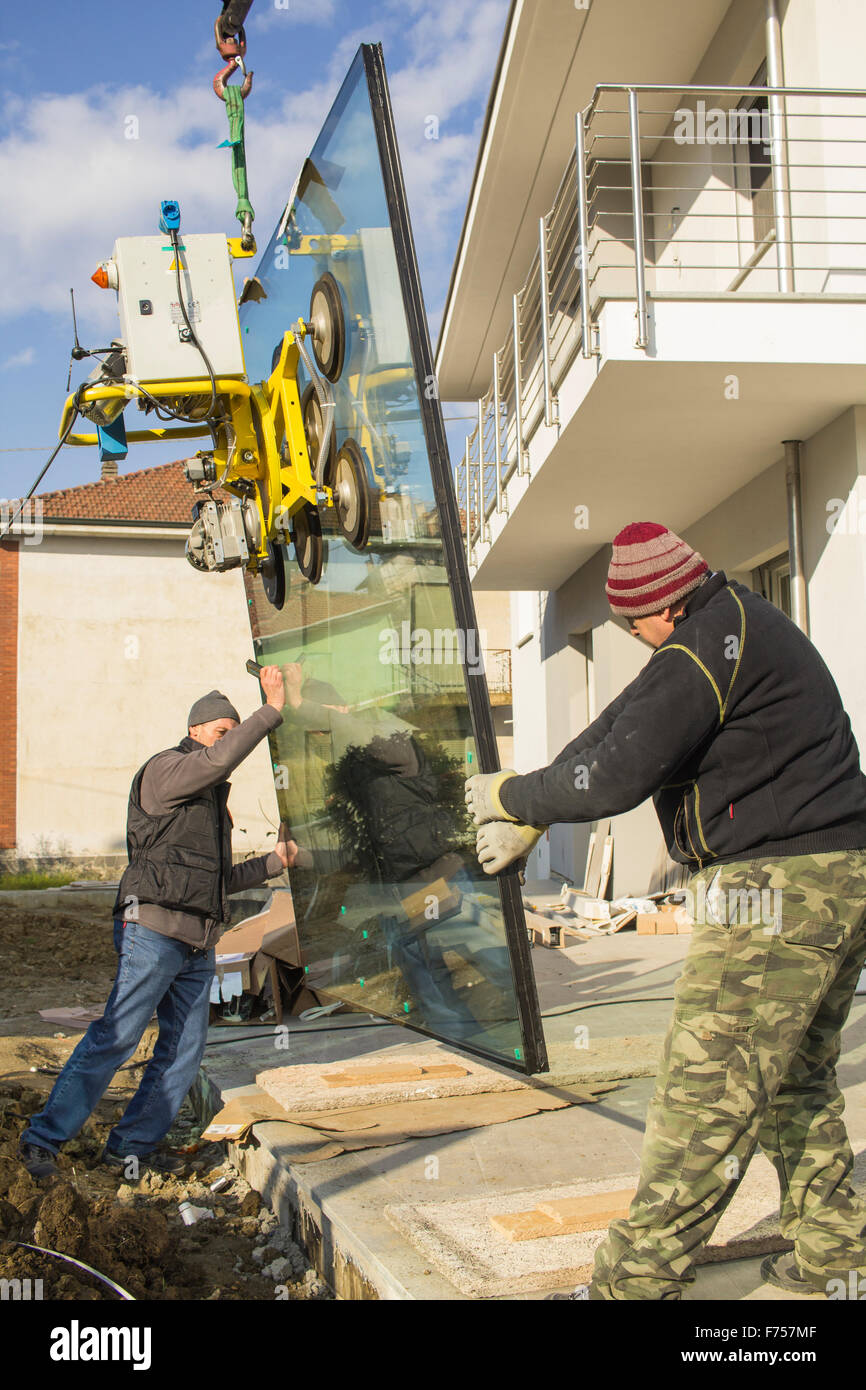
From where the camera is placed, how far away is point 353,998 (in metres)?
4.80

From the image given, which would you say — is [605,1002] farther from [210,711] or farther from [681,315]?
[681,315]

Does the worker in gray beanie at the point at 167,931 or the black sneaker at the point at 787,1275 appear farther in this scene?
the worker in gray beanie at the point at 167,931

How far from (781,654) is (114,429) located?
3.83m

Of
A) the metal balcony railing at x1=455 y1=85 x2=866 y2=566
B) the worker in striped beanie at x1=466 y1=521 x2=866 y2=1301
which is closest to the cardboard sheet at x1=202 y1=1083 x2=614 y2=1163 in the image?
the worker in striped beanie at x1=466 y1=521 x2=866 y2=1301

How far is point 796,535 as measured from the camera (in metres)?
7.41

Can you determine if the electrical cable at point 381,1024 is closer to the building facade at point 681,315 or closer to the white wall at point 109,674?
the building facade at point 681,315

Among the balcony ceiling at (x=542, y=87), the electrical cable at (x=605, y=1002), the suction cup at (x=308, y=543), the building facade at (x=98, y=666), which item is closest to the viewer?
the suction cup at (x=308, y=543)

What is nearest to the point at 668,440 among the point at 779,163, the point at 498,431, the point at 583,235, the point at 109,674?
the point at 583,235

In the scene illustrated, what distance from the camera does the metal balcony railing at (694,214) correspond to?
6.49 meters

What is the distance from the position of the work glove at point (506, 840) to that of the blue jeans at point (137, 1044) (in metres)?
1.81

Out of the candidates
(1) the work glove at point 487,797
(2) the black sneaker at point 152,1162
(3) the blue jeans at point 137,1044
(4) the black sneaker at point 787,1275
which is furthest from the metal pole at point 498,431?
(4) the black sneaker at point 787,1275

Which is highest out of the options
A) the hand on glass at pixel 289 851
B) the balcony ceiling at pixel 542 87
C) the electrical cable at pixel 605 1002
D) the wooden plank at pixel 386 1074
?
the balcony ceiling at pixel 542 87

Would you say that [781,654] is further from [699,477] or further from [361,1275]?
[699,477]
